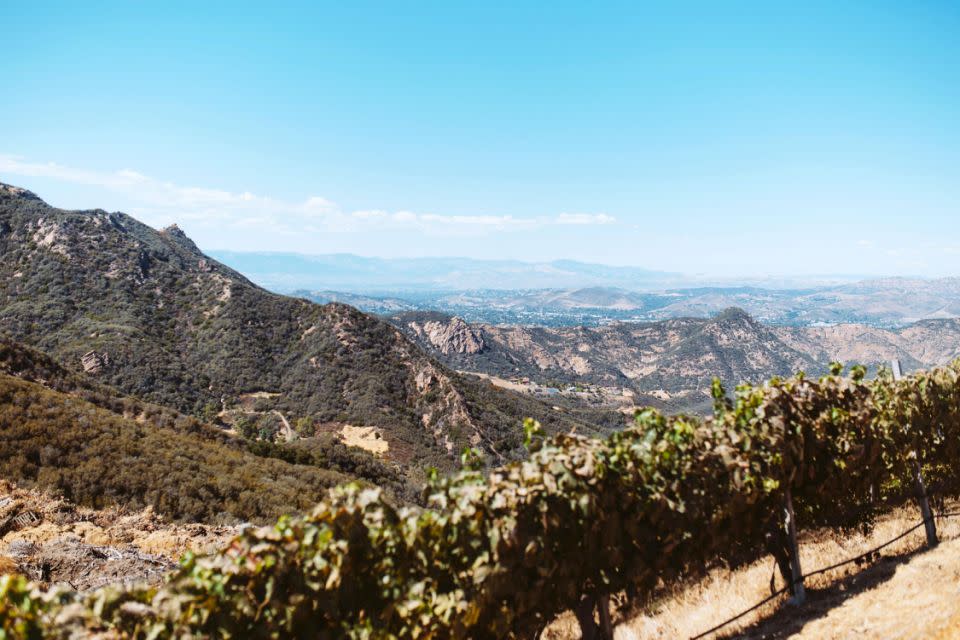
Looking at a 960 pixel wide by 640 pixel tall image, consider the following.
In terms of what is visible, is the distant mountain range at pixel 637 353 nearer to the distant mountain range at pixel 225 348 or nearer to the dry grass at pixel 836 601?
the distant mountain range at pixel 225 348

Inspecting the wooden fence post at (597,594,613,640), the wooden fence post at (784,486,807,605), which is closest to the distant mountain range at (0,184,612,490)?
the wooden fence post at (784,486,807,605)

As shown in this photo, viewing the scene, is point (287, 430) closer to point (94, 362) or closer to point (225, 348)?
point (94, 362)

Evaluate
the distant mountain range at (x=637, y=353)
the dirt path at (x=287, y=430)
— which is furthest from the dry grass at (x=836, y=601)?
the distant mountain range at (x=637, y=353)

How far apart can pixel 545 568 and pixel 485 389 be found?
217ft

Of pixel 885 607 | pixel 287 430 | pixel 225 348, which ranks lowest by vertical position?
pixel 287 430

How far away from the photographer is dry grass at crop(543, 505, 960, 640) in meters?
5.51

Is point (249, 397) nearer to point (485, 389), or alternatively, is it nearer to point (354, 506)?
point (485, 389)

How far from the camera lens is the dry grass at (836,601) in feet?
18.1

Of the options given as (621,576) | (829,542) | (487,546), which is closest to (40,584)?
(487,546)

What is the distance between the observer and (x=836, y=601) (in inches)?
254

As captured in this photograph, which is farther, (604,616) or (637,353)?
(637,353)

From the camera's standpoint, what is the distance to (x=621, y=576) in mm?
5172

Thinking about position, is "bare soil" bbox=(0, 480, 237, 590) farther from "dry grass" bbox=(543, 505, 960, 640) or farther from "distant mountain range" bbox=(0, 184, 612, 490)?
"distant mountain range" bbox=(0, 184, 612, 490)

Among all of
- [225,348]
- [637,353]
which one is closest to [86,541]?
[225,348]
